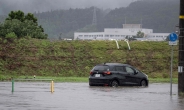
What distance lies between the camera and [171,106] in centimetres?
2362

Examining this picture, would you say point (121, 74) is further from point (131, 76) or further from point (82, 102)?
point (82, 102)

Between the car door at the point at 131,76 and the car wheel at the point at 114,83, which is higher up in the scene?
the car door at the point at 131,76

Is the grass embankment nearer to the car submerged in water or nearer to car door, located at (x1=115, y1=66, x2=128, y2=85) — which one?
the car submerged in water

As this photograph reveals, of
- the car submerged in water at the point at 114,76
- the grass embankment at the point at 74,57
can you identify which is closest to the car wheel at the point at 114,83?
the car submerged in water at the point at 114,76

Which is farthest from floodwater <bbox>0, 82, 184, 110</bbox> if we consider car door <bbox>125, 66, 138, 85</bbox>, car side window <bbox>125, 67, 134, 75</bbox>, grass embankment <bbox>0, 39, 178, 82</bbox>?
grass embankment <bbox>0, 39, 178, 82</bbox>

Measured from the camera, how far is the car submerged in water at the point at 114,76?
121 feet

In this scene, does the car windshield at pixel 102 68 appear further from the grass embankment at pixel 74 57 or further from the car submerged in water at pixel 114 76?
the grass embankment at pixel 74 57

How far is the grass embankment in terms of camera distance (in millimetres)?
53500

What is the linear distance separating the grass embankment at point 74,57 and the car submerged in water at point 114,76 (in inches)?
526

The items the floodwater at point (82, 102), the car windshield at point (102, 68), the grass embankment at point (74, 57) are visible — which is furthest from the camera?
the grass embankment at point (74, 57)

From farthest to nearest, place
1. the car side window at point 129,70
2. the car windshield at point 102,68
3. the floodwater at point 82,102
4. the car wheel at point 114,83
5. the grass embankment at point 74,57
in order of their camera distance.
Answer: the grass embankment at point 74,57 < the car side window at point 129,70 < the car windshield at point 102,68 < the car wheel at point 114,83 < the floodwater at point 82,102

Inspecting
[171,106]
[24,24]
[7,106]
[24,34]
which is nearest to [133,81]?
[171,106]

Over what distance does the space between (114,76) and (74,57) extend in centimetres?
2056

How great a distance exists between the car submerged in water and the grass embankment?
526 inches
